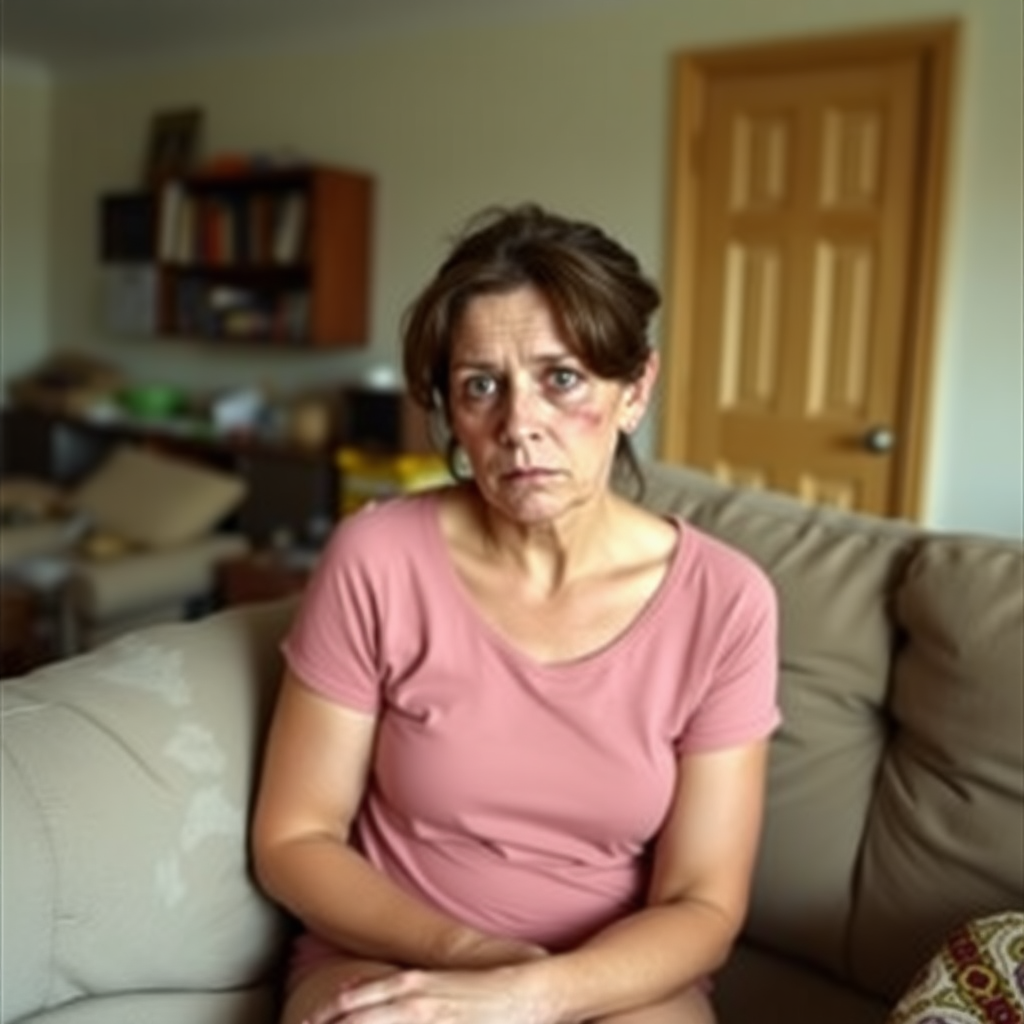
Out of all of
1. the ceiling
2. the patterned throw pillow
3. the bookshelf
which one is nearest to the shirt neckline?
the patterned throw pillow

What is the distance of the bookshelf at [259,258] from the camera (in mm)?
3445

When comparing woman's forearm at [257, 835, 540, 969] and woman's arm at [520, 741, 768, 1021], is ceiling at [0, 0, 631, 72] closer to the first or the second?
woman's forearm at [257, 835, 540, 969]

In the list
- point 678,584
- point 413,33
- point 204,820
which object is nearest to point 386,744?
point 204,820

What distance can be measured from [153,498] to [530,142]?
4.43ft

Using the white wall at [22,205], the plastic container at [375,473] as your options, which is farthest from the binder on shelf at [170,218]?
the white wall at [22,205]

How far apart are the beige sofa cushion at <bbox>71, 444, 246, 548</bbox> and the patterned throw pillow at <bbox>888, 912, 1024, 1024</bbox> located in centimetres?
232

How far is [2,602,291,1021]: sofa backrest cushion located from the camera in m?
0.86

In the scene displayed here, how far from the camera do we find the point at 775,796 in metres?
1.14

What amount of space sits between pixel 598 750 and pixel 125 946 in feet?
1.30

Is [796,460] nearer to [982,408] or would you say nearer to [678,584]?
[982,408]

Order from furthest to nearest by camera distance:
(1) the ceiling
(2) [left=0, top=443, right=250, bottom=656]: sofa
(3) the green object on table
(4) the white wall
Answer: (3) the green object on table
(2) [left=0, top=443, right=250, bottom=656]: sofa
(1) the ceiling
(4) the white wall

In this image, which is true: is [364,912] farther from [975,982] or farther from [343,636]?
[975,982]

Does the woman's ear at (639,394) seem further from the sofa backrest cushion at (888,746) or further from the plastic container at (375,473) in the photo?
the plastic container at (375,473)

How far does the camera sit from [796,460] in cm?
284
